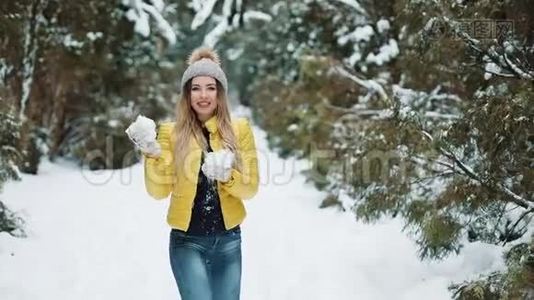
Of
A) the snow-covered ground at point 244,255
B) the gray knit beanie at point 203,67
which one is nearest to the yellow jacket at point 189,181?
the gray knit beanie at point 203,67

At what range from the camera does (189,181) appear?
131 inches

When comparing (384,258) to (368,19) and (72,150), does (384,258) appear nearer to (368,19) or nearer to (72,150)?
(368,19)

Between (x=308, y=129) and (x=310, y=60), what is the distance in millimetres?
3205

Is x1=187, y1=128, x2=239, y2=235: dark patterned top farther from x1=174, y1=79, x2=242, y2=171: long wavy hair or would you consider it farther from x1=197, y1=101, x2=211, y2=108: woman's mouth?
x1=197, y1=101, x2=211, y2=108: woman's mouth

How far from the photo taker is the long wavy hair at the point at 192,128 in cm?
337

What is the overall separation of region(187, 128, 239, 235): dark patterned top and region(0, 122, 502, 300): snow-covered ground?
2.46 metres

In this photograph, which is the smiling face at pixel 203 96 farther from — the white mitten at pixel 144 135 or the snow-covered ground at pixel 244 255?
the snow-covered ground at pixel 244 255

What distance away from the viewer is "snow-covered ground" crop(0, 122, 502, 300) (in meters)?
5.54

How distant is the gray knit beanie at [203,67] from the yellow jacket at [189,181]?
28 cm

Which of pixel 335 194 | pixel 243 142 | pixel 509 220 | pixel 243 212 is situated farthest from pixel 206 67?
pixel 335 194

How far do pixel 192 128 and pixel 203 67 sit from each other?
344mm

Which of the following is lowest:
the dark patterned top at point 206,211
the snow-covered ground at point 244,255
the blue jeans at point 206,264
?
the snow-covered ground at point 244,255

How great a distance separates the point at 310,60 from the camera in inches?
358

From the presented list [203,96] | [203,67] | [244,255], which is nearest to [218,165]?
[203,96]
